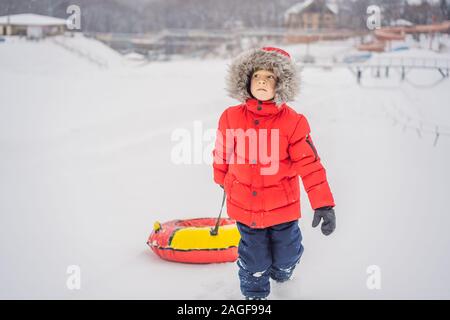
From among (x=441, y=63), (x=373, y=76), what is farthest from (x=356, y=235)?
(x=373, y=76)

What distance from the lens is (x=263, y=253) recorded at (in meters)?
2.57

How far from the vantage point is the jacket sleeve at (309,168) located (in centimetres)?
242

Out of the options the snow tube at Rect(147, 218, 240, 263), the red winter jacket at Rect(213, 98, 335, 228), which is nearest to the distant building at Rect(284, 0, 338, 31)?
the snow tube at Rect(147, 218, 240, 263)

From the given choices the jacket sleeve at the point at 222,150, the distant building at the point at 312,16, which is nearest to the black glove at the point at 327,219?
the jacket sleeve at the point at 222,150

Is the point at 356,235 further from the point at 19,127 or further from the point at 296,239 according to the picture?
the point at 19,127

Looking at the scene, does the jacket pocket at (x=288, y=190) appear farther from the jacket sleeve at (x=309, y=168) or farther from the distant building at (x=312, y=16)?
the distant building at (x=312, y=16)

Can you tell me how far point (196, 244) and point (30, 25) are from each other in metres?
4.80

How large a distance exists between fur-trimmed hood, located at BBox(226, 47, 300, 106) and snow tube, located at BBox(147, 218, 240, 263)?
1.02 m

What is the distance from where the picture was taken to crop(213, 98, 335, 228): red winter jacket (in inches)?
96.0

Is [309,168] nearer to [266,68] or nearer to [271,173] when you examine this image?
[271,173]

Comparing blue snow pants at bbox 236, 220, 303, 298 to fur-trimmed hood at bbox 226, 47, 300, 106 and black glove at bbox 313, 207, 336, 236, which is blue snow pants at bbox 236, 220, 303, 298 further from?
fur-trimmed hood at bbox 226, 47, 300, 106

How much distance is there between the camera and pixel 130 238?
151 inches
